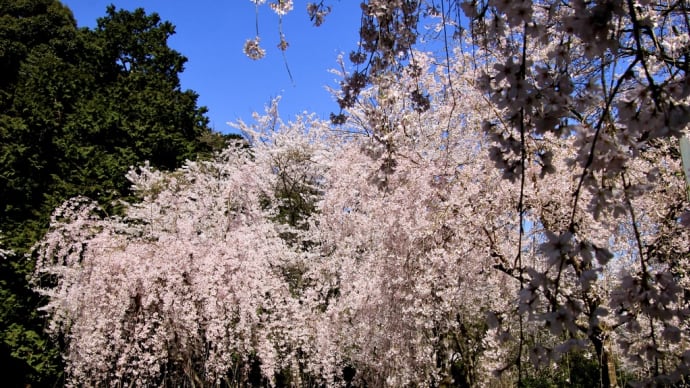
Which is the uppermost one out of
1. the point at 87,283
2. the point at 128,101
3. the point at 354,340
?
the point at 128,101

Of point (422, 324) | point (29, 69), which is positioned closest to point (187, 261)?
point (422, 324)

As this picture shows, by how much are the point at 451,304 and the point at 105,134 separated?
33.6 ft

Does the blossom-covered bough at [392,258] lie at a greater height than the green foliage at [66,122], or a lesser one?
lesser

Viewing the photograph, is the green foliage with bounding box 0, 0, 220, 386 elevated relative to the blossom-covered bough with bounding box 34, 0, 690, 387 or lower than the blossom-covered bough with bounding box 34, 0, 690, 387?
elevated

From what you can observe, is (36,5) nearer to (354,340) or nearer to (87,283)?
(87,283)

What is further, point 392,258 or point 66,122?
point 66,122

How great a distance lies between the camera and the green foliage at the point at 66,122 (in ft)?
32.5

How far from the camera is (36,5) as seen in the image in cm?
1561

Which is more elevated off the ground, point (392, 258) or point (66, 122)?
point (66, 122)

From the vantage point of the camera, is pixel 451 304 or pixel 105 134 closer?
pixel 451 304

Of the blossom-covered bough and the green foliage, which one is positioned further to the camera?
the green foliage

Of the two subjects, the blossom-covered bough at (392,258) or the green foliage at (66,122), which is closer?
the blossom-covered bough at (392,258)

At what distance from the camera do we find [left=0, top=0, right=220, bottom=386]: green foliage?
991cm

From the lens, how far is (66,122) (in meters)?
12.0
